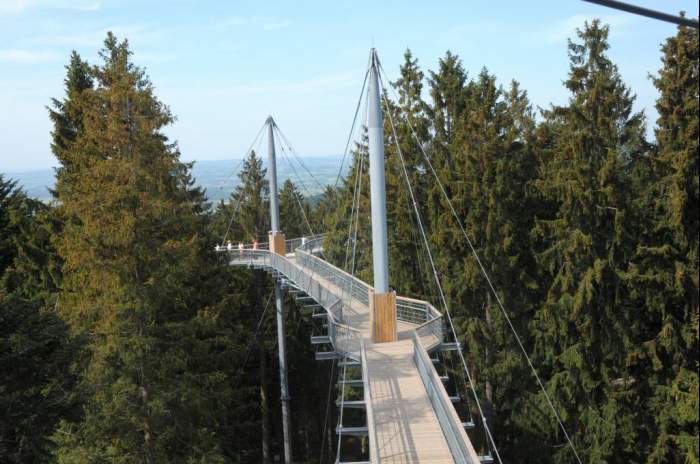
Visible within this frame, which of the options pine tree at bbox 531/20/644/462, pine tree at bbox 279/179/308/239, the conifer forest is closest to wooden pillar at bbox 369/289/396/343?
the conifer forest

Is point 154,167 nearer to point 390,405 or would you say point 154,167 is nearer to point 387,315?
point 387,315

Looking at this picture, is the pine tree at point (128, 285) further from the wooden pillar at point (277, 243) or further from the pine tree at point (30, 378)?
the wooden pillar at point (277, 243)

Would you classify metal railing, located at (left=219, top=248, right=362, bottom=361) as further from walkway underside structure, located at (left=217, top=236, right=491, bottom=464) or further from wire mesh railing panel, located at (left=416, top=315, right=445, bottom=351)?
wire mesh railing panel, located at (left=416, top=315, right=445, bottom=351)

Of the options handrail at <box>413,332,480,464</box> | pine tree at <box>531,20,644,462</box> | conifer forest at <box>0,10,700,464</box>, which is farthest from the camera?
pine tree at <box>531,20,644,462</box>

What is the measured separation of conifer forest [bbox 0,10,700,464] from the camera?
532 inches

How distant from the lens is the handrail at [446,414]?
7.90 meters

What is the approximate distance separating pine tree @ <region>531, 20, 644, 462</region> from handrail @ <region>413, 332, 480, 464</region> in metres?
6.64

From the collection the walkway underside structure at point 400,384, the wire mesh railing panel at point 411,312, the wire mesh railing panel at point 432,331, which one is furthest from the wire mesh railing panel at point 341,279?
the wire mesh railing panel at point 432,331

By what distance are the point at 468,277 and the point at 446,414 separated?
1202cm

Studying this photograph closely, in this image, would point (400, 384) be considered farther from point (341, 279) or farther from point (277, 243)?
point (277, 243)

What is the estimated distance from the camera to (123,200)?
45.4 feet

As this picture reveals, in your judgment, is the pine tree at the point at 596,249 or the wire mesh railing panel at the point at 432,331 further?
the pine tree at the point at 596,249

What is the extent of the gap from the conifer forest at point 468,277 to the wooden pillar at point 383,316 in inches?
122

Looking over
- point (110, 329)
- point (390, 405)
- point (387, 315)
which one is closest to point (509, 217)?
point (387, 315)
